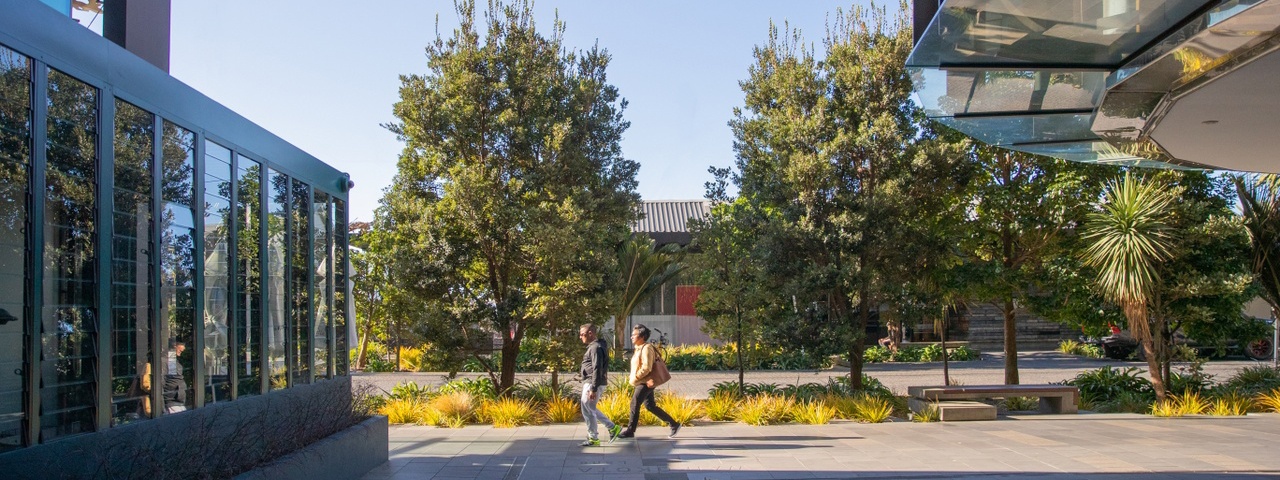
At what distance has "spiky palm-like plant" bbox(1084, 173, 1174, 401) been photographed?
1428 centimetres

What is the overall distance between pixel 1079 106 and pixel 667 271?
2217 centimetres

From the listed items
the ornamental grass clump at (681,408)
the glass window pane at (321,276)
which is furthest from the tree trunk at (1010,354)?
the glass window pane at (321,276)

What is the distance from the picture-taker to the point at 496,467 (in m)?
9.48

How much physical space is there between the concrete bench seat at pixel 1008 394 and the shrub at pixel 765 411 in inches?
88.7

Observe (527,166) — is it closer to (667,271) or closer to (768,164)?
(768,164)

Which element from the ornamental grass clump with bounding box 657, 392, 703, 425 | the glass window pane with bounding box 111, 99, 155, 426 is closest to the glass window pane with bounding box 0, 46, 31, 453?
the glass window pane with bounding box 111, 99, 155, 426

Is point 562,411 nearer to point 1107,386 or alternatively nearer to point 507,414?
point 507,414

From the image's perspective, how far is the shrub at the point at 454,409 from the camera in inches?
524

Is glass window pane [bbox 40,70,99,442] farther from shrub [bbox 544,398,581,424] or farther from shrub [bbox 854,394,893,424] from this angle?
shrub [bbox 854,394,893,424]

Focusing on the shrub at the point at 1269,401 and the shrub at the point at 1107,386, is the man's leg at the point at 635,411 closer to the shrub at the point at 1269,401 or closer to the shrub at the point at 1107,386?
the shrub at the point at 1107,386

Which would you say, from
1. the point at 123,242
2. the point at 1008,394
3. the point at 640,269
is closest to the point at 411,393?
the point at 1008,394

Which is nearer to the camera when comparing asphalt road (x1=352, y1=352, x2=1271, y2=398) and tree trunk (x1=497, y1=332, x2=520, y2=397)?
tree trunk (x1=497, y1=332, x2=520, y2=397)

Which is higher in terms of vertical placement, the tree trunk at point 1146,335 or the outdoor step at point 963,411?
the tree trunk at point 1146,335

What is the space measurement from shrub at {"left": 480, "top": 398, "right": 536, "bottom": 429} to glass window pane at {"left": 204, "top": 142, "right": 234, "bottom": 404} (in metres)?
6.24
